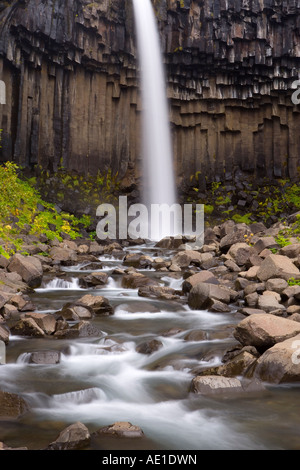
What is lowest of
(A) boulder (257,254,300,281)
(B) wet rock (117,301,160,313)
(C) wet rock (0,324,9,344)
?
(B) wet rock (117,301,160,313)

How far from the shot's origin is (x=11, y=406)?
14.6ft

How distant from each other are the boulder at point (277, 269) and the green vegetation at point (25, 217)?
7731mm

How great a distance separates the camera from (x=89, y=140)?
26.1m

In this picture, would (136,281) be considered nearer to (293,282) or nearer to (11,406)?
(293,282)

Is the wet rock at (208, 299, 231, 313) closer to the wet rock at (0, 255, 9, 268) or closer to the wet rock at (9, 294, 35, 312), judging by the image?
the wet rock at (9, 294, 35, 312)

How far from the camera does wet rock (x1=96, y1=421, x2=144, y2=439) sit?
157 inches

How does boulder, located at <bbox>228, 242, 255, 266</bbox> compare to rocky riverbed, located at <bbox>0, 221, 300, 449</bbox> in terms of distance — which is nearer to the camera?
rocky riverbed, located at <bbox>0, 221, 300, 449</bbox>

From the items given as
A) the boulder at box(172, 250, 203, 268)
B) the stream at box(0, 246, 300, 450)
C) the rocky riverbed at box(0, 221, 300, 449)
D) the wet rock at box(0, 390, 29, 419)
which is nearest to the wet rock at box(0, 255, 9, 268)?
the rocky riverbed at box(0, 221, 300, 449)

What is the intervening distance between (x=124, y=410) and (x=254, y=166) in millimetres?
25417

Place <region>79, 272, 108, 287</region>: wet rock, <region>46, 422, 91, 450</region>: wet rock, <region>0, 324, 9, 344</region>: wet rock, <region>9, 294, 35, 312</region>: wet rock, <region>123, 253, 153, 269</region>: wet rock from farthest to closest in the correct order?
<region>123, 253, 153, 269</region>: wet rock < <region>79, 272, 108, 287</region>: wet rock < <region>9, 294, 35, 312</region>: wet rock < <region>0, 324, 9, 344</region>: wet rock < <region>46, 422, 91, 450</region>: wet rock

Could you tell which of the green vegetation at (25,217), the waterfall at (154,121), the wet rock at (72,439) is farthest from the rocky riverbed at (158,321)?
the waterfall at (154,121)

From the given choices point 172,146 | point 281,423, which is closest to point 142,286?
point 281,423

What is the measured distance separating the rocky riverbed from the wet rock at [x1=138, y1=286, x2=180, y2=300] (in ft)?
0.09

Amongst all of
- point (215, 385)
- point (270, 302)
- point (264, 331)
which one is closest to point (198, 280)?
point (270, 302)
